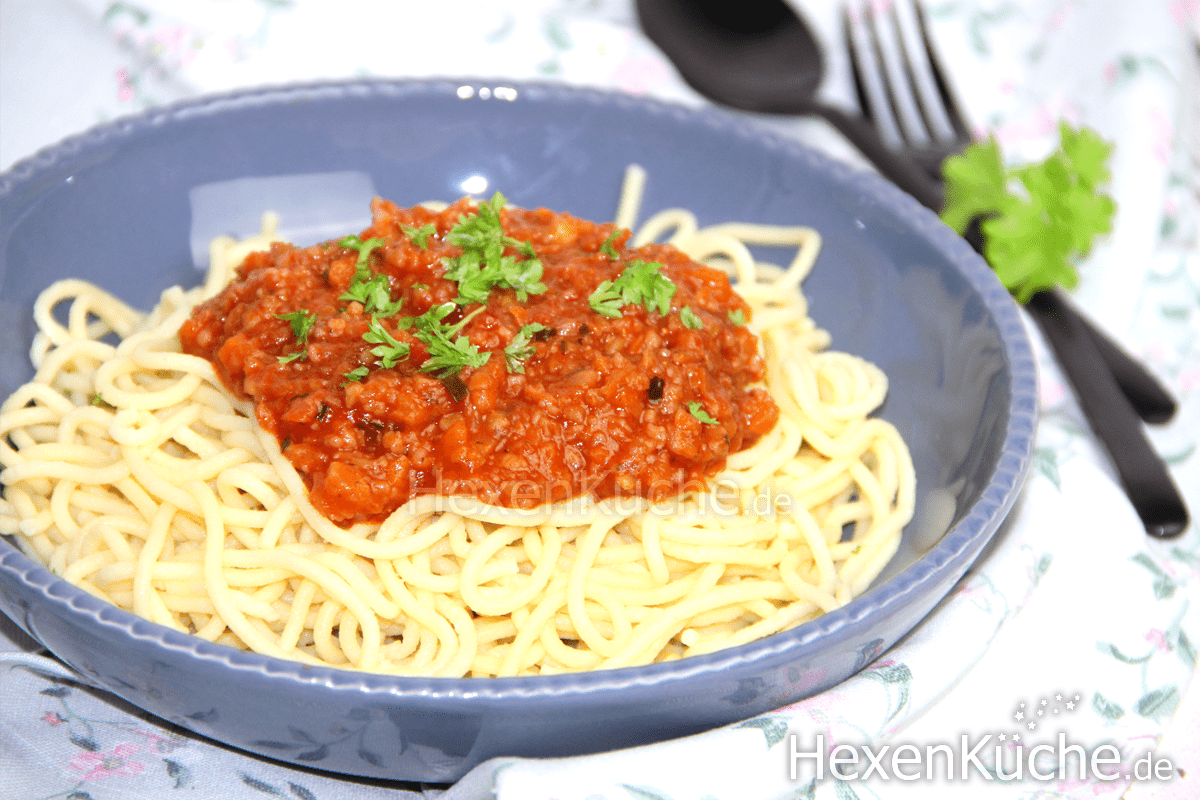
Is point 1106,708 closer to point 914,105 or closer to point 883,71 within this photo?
point 914,105

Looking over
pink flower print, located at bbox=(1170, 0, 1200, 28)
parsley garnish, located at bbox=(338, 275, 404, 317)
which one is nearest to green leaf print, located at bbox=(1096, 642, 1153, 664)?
parsley garnish, located at bbox=(338, 275, 404, 317)

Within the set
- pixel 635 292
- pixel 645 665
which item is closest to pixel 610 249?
pixel 635 292

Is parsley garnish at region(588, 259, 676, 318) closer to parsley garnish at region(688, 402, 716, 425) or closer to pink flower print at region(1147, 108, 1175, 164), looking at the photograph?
parsley garnish at region(688, 402, 716, 425)

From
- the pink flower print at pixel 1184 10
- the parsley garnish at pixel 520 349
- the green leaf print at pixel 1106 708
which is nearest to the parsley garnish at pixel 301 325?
the parsley garnish at pixel 520 349

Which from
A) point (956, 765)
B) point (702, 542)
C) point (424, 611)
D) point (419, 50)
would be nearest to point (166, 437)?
point (424, 611)

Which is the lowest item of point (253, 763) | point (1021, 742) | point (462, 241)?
point (1021, 742)

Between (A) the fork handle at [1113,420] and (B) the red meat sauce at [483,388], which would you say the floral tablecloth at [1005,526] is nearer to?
(A) the fork handle at [1113,420]

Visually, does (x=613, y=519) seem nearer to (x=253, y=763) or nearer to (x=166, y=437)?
(x=253, y=763)

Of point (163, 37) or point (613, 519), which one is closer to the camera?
point (613, 519)

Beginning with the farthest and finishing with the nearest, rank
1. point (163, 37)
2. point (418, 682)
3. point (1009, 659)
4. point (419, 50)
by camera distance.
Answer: point (419, 50), point (163, 37), point (1009, 659), point (418, 682)
